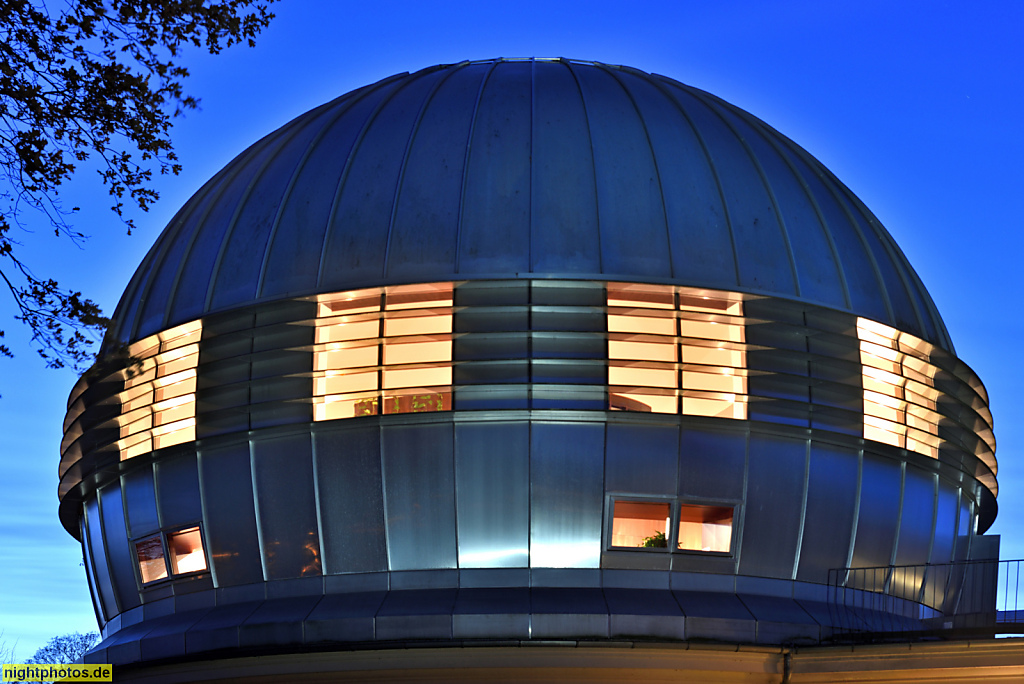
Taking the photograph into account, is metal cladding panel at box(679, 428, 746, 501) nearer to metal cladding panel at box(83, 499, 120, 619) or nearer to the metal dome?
the metal dome

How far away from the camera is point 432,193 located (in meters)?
16.5

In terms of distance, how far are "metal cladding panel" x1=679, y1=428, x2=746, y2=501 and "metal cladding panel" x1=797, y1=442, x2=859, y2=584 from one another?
3.71 feet

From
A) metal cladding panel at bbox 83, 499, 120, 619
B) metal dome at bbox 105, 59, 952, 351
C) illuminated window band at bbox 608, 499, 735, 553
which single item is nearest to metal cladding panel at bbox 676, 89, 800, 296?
metal dome at bbox 105, 59, 952, 351

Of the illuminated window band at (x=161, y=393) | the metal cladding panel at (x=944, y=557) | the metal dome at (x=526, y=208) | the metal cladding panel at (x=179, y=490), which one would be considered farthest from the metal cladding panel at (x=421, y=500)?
the metal cladding panel at (x=944, y=557)

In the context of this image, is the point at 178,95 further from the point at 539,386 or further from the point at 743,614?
the point at 743,614

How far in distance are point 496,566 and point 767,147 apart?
827 cm

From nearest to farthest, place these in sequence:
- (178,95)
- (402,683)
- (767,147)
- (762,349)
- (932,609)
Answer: (178,95) → (402,683) → (762,349) → (932,609) → (767,147)

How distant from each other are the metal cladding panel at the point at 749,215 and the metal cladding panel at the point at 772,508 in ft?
7.56

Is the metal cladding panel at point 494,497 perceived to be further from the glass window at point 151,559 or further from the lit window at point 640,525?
the glass window at point 151,559

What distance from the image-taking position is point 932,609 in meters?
17.2

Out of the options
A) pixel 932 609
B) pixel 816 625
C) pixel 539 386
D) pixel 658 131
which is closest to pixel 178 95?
pixel 539 386

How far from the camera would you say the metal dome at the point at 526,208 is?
15938 mm

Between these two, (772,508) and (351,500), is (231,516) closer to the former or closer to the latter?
(351,500)

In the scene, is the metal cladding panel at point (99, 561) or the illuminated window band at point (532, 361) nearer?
the illuminated window band at point (532, 361)
